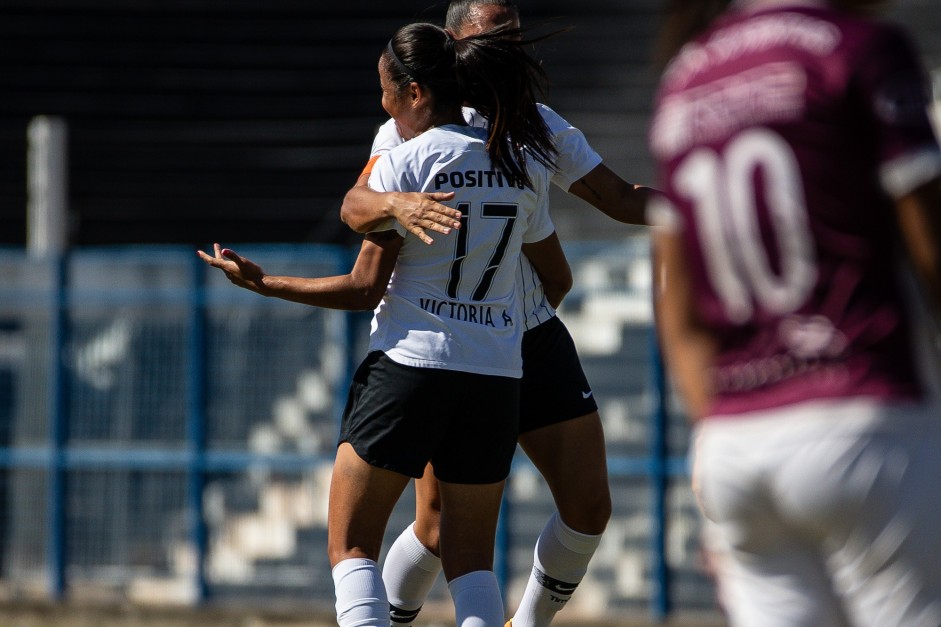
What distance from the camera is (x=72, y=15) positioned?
1252 cm

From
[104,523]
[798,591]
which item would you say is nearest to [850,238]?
[798,591]

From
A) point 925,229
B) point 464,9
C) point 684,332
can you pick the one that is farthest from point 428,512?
point 925,229

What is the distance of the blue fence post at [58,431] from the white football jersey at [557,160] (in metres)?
5.27

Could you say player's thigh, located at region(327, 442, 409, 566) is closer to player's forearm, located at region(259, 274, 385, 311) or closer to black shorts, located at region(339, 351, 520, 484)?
black shorts, located at region(339, 351, 520, 484)

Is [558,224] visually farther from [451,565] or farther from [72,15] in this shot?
[451,565]

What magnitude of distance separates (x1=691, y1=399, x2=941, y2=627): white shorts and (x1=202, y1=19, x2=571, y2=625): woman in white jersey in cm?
160

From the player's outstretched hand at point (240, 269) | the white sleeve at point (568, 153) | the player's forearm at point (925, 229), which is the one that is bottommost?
the player's outstretched hand at point (240, 269)

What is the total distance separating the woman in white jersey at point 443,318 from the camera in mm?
3580

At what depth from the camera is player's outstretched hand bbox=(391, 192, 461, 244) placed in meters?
3.38

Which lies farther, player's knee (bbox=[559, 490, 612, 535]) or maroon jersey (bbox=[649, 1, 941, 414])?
player's knee (bbox=[559, 490, 612, 535])

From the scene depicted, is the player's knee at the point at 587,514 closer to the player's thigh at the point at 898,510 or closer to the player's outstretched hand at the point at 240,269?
the player's outstretched hand at the point at 240,269

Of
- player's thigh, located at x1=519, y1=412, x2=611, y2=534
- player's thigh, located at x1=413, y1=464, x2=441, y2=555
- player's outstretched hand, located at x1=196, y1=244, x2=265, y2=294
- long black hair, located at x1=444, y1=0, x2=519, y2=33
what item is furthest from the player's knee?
long black hair, located at x1=444, y1=0, x2=519, y2=33

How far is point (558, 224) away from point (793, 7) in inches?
348

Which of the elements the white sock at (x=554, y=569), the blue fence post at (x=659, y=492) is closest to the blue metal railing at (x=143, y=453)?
the blue fence post at (x=659, y=492)
